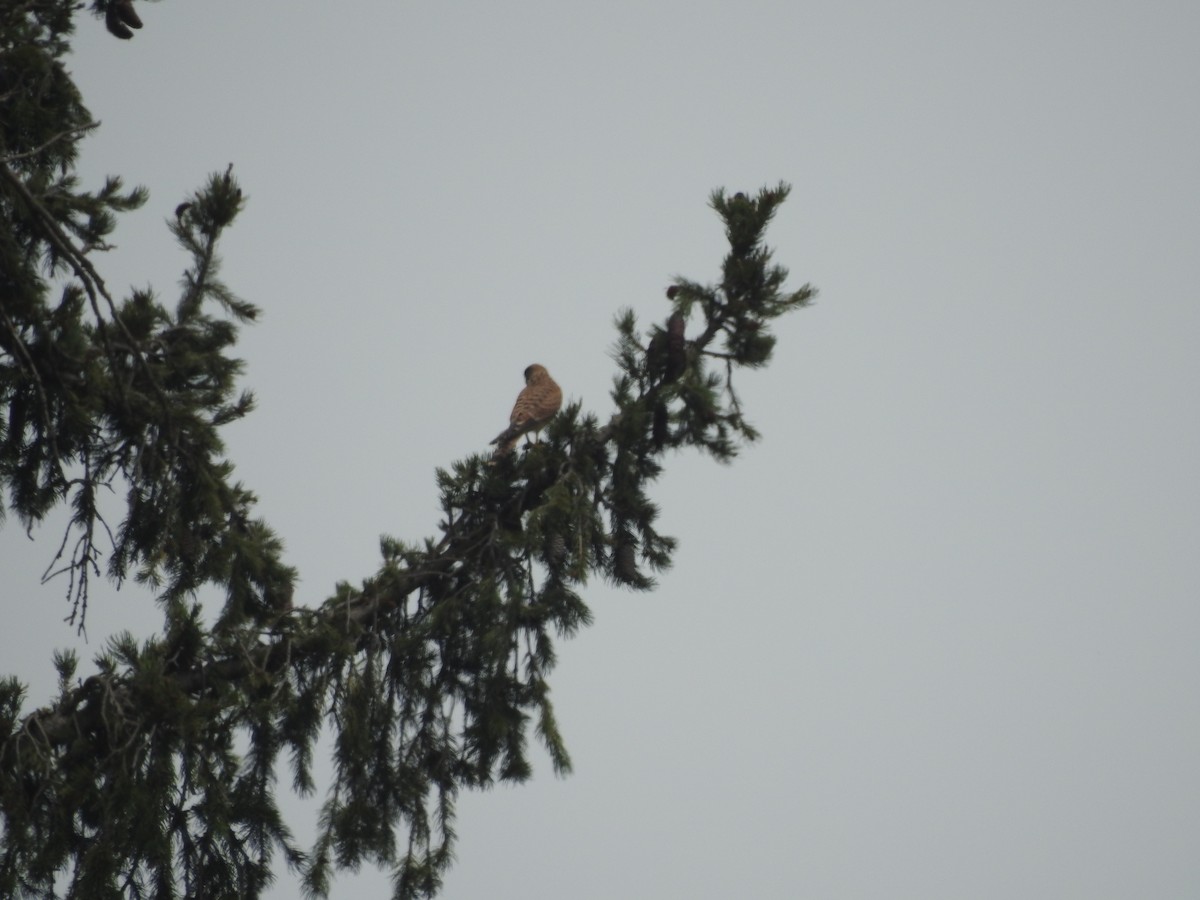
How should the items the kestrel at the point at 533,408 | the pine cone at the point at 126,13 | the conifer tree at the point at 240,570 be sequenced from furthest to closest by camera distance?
the kestrel at the point at 533,408 → the pine cone at the point at 126,13 → the conifer tree at the point at 240,570

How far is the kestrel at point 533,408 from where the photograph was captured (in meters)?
5.35

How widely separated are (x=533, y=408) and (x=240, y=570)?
2494mm

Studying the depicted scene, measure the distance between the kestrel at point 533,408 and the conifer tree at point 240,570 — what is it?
1.48m

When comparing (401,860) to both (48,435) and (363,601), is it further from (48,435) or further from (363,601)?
(48,435)

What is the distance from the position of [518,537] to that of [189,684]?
113 cm

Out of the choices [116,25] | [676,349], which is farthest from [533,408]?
[116,25]

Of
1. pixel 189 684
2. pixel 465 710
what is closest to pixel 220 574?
pixel 189 684

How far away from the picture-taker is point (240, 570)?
3521mm

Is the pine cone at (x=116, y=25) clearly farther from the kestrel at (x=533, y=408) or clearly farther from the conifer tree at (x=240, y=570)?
the kestrel at (x=533, y=408)

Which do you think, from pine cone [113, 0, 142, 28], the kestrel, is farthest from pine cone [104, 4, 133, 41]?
the kestrel

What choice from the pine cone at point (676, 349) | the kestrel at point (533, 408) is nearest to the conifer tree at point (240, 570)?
the pine cone at point (676, 349)

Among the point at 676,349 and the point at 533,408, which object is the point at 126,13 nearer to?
the point at 676,349

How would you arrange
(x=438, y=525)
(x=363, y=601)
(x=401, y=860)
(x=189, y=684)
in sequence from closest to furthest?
(x=189, y=684) → (x=401, y=860) → (x=363, y=601) → (x=438, y=525)

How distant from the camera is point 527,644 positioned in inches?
130
